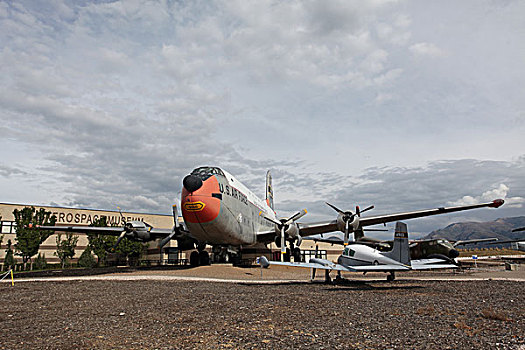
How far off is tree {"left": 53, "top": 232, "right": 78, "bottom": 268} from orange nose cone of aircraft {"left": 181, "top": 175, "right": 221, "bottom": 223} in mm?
31052

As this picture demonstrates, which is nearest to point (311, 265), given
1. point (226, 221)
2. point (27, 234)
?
point (226, 221)

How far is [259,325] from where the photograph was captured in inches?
349

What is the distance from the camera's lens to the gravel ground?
7195 millimetres

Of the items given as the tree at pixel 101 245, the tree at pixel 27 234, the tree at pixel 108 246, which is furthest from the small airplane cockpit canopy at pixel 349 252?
the tree at pixel 101 245

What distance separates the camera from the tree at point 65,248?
46500mm

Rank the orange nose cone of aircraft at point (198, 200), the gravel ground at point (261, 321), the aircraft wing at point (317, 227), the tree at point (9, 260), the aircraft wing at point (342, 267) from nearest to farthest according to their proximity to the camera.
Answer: the gravel ground at point (261, 321) < the aircraft wing at point (342, 267) < the orange nose cone of aircraft at point (198, 200) < the aircraft wing at point (317, 227) < the tree at point (9, 260)

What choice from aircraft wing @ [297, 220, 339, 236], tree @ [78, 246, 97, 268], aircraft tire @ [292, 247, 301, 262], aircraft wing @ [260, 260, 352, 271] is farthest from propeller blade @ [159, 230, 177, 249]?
tree @ [78, 246, 97, 268]

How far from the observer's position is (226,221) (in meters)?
25.7

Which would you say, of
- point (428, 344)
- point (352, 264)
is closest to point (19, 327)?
point (428, 344)

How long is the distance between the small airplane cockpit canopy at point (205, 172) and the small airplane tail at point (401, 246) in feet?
43.3

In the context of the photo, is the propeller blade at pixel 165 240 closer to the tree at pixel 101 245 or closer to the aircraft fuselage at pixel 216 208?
the aircraft fuselage at pixel 216 208

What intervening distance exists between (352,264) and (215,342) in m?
13.8

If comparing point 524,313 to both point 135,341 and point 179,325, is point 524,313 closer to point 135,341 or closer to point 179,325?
point 179,325

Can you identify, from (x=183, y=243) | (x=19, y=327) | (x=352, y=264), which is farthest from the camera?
(x=183, y=243)
